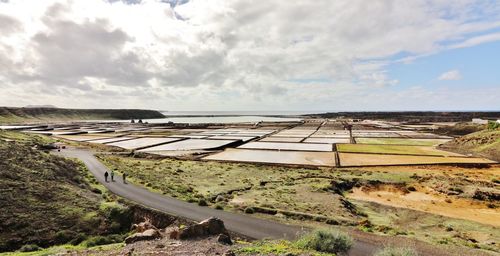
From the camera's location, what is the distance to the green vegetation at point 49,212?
808 inches

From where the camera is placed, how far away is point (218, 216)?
2600 cm

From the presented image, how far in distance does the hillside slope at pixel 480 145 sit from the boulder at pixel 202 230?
2650 inches

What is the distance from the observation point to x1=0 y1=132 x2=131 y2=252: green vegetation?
2053 cm

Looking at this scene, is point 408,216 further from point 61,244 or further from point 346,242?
point 61,244

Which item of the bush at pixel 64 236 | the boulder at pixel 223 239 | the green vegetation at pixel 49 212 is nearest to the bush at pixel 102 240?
the green vegetation at pixel 49 212

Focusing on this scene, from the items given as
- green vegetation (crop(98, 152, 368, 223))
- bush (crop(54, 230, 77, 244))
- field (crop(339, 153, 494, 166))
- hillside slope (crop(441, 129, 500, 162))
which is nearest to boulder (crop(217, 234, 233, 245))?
green vegetation (crop(98, 152, 368, 223))

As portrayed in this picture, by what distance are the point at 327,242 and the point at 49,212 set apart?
64.5 ft

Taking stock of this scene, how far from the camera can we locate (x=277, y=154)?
231 feet

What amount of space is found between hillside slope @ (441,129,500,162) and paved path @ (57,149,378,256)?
200 feet

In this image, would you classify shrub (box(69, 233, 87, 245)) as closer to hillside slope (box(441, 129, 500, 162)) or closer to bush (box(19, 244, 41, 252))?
bush (box(19, 244, 41, 252))

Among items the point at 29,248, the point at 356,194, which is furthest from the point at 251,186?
the point at 29,248

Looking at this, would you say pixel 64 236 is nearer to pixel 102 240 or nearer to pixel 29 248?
pixel 29 248

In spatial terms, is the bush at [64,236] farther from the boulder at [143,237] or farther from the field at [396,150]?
the field at [396,150]

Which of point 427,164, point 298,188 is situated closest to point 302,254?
point 298,188
